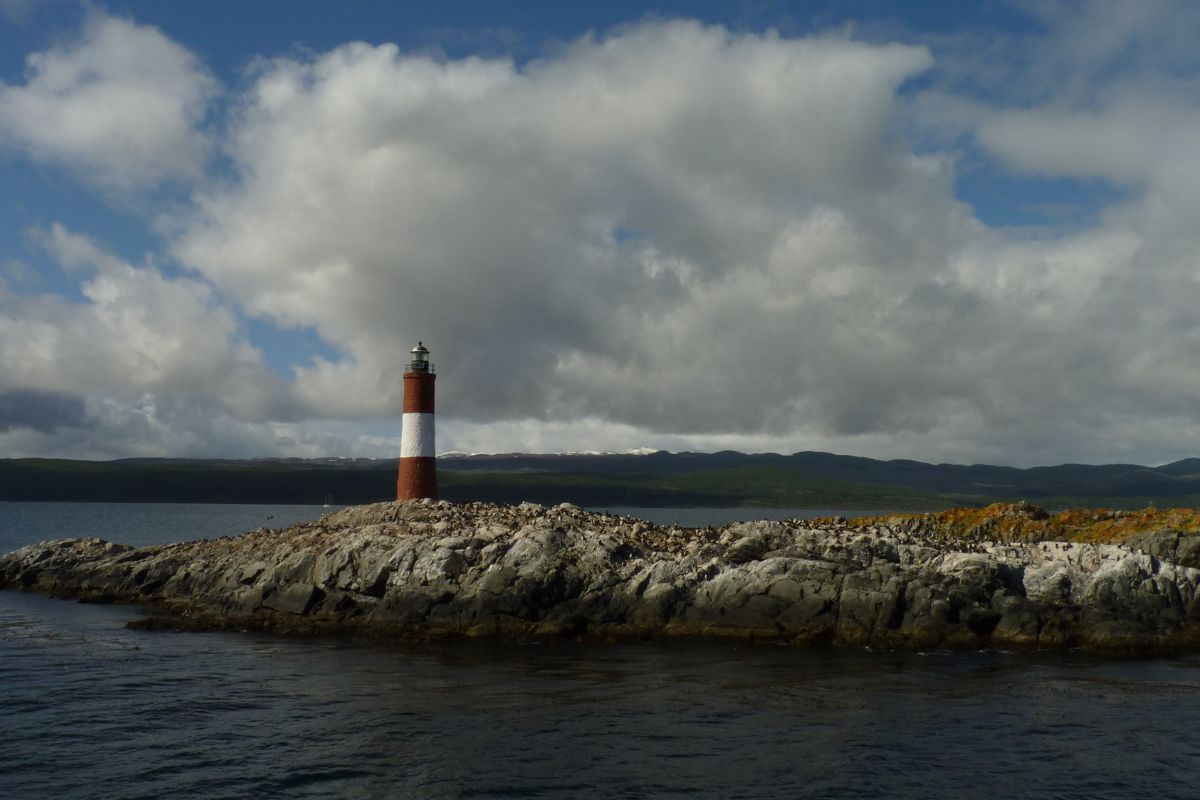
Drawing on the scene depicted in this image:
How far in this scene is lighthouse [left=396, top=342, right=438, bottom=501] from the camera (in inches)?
2053

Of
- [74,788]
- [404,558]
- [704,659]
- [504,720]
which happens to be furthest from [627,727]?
[404,558]

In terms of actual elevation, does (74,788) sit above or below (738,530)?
below

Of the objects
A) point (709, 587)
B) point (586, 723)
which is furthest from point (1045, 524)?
point (586, 723)

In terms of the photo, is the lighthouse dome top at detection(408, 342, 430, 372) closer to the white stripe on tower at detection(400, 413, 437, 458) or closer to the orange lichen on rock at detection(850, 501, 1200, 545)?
the white stripe on tower at detection(400, 413, 437, 458)

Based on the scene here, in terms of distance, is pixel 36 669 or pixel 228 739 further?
pixel 36 669

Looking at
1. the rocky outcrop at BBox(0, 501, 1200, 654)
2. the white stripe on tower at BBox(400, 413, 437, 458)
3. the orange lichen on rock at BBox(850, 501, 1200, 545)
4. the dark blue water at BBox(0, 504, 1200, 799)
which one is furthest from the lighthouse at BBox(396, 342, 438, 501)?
the orange lichen on rock at BBox(850, 501, 1200, 545)

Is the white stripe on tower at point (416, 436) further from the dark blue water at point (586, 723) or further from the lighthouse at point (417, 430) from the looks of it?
the dark blue water at point (586, 723)

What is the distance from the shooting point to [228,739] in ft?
74.6

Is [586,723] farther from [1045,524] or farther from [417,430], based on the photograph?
[1045,524]

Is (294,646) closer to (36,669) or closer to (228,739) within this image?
(36,669)

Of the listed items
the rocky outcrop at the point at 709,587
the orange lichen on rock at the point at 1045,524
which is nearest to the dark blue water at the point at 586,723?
the rocky outcrop at the point at 709,587

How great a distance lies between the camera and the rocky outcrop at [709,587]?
35.6 metres

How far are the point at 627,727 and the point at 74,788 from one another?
12688mm

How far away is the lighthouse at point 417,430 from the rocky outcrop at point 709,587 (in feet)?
24.4
